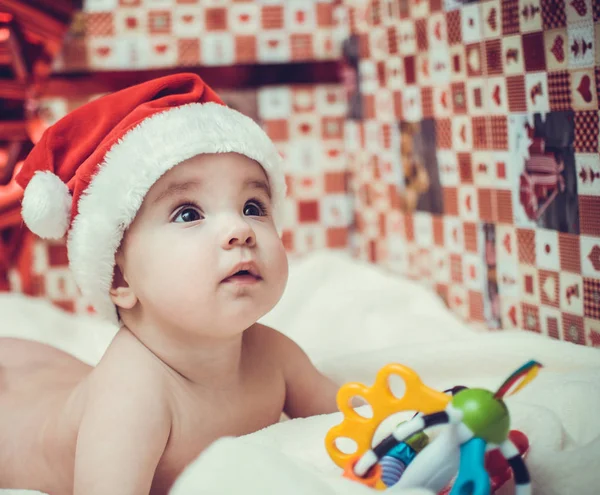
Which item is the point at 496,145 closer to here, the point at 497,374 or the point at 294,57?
the point at 497,374

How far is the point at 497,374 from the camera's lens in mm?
1040

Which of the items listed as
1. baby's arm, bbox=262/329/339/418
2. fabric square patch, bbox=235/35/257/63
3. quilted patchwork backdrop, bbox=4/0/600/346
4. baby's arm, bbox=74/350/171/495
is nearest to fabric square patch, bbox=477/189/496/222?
quilted patchwork backdrop, bbox=4/0/600/346

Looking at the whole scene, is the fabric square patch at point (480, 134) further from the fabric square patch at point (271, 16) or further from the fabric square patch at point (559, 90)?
the fabric square patch at point (271, 16)

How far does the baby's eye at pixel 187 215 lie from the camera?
33.9 inches

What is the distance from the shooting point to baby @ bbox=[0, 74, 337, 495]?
0.82 metres

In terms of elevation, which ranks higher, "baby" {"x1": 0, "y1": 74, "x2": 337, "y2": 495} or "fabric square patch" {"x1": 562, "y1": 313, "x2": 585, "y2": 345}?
"baby" {"x1": 0, "y1": 74, "x2": 337, "y2": 495}

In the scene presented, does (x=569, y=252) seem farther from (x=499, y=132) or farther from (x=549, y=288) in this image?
(x=499, y=132)

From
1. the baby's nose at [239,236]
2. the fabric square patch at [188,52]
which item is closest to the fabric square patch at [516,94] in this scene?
the baby's nose at [239,236]

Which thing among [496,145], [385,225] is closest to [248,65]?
[385,225]

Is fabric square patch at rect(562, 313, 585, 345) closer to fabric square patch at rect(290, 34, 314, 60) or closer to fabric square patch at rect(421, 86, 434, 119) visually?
fabric square patch at rect(421, 86, 434, 119)

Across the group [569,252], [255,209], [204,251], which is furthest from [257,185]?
[569,252]

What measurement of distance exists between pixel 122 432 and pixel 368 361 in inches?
18.8

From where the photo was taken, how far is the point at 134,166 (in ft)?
2.83

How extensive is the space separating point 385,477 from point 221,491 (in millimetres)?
161
